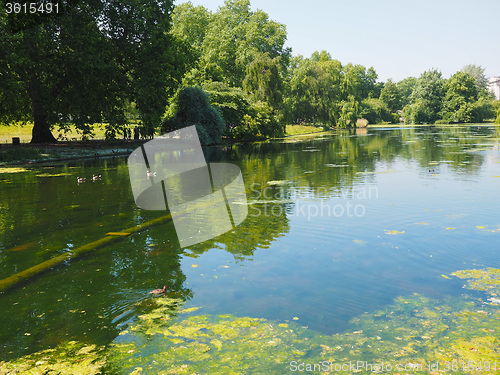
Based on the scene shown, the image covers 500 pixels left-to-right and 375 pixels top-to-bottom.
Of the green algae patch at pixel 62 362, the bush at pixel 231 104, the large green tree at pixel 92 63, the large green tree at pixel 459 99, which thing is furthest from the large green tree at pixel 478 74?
the green algae patch at pixel 62 362

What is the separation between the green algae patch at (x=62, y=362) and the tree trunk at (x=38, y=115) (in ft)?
103

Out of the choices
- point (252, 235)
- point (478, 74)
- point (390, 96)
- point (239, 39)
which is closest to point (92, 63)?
point (252, 235)

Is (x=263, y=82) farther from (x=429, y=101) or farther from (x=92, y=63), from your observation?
(x=429, y=101)

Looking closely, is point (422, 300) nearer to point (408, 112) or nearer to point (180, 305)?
point (180, 305)

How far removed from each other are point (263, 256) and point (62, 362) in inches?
151

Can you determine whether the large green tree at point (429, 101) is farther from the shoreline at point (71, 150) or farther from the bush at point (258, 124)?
the shoreline at point (71, 150)

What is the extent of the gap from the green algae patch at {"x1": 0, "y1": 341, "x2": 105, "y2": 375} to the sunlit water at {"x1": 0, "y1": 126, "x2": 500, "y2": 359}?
198mm

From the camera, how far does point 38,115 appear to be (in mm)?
33281

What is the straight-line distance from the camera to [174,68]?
3638cm

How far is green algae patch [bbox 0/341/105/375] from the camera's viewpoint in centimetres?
394

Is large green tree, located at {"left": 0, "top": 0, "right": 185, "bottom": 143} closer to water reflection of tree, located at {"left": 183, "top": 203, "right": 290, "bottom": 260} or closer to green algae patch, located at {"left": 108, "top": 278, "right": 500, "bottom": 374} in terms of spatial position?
water reflection of tree, located at {"left": 183, "top": 203, "right": 290, "bottom": 260}

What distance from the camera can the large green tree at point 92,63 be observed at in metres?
29.3

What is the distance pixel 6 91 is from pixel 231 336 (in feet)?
82.6

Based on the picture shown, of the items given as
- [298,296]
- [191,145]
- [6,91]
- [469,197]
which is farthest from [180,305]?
[191,145]
